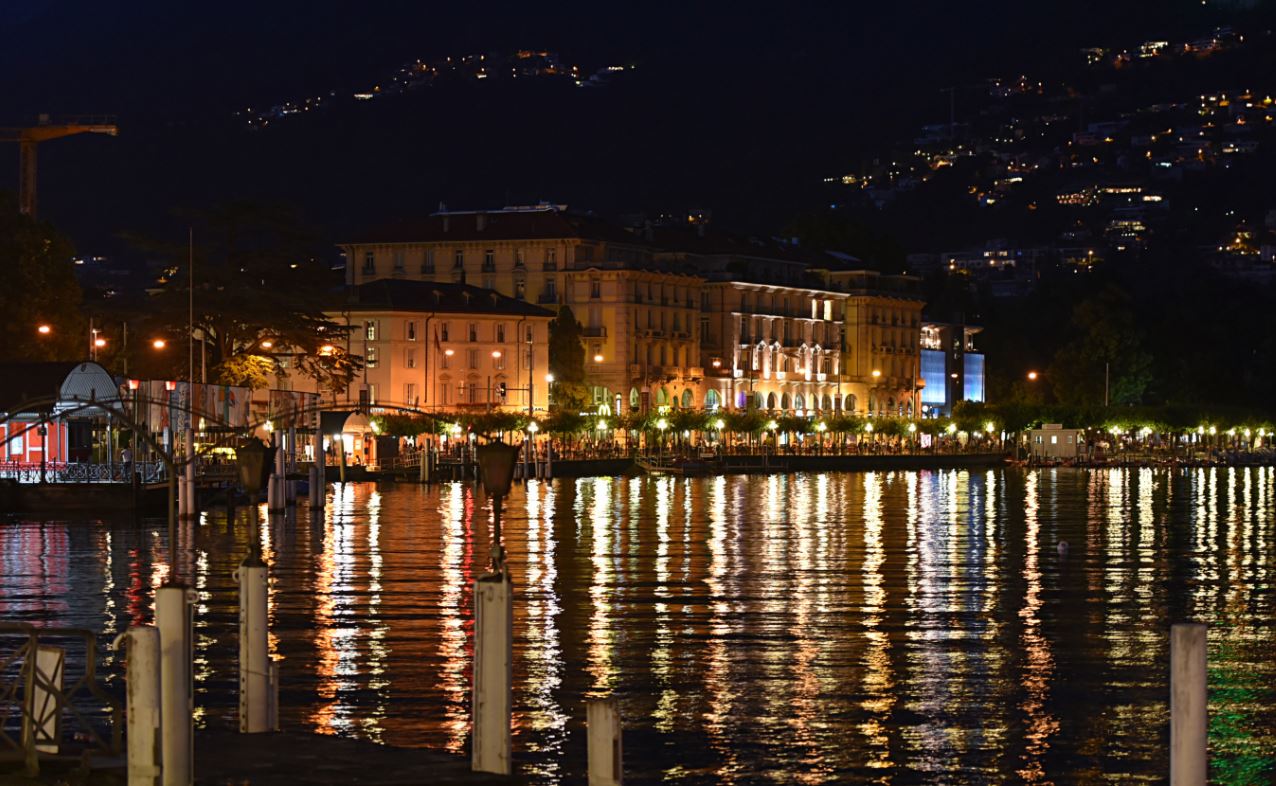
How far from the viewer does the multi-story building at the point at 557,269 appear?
153000 millimetres

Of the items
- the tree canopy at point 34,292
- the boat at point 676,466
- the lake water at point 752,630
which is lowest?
the boat at point 676,466

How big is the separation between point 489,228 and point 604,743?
13891cm

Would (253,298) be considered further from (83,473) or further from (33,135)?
Answer: (33,135)

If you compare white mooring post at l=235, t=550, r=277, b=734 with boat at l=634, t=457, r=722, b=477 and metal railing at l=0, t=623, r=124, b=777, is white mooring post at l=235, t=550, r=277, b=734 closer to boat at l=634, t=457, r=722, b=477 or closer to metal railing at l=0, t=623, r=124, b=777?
metal railing at l=0, t=623, r=124, b=777

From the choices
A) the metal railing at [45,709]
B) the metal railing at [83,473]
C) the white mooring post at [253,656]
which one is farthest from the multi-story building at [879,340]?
the metal railing at [45,709]

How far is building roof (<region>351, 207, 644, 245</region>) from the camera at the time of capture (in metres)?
153

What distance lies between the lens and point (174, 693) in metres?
17.2

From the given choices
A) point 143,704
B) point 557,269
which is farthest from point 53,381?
point 557,269

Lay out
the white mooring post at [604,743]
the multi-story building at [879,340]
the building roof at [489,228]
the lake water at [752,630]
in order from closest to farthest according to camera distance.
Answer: the white mooring post at [604,743] → the lake water at [752,630] → the building roof at [489,228] → the multi-story building at [879,340]

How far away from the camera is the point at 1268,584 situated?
46219 mm

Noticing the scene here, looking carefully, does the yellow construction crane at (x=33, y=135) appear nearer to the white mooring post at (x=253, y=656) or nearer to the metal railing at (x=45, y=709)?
the white mooring post at (x=253, y=656)

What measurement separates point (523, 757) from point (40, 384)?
56.1 meters

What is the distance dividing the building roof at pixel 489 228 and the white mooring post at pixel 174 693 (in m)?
135

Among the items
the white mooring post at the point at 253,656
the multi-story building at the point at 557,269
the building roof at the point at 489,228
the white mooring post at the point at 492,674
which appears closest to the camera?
the white mooring post at the point at 492,674
